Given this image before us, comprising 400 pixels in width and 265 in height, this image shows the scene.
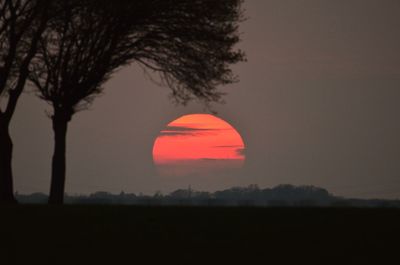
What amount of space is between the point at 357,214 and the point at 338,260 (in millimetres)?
10127

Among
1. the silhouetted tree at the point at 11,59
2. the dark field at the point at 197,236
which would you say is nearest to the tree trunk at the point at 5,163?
the silhouetted tree at the point at 11,59

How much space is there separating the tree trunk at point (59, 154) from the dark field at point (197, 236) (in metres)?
14.3

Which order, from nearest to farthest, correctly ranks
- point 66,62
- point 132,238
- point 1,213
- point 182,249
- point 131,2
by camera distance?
point 182,249, point 132,238, point 1,213, point 131,2, point 66,62

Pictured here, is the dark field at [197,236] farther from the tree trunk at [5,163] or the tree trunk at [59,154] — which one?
the tree trunk at [59,154]

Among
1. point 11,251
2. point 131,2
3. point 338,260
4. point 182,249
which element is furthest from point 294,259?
point 131,2

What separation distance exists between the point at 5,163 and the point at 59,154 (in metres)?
3.82

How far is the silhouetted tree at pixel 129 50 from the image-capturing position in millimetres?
41906

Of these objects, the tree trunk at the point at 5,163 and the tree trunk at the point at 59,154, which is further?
the tree trunk at the point at 59,154

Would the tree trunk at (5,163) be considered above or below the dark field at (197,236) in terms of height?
above

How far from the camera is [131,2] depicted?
40156mm

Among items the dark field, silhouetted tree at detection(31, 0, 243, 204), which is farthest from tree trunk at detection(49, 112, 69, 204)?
the dark field

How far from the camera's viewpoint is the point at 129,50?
44.2 meters

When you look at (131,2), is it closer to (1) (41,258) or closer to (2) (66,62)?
(2) (66,62)

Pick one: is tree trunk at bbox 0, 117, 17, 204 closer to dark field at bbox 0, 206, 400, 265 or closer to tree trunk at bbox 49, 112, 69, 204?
tree trunk at bbox 49, 112, 69, 204
